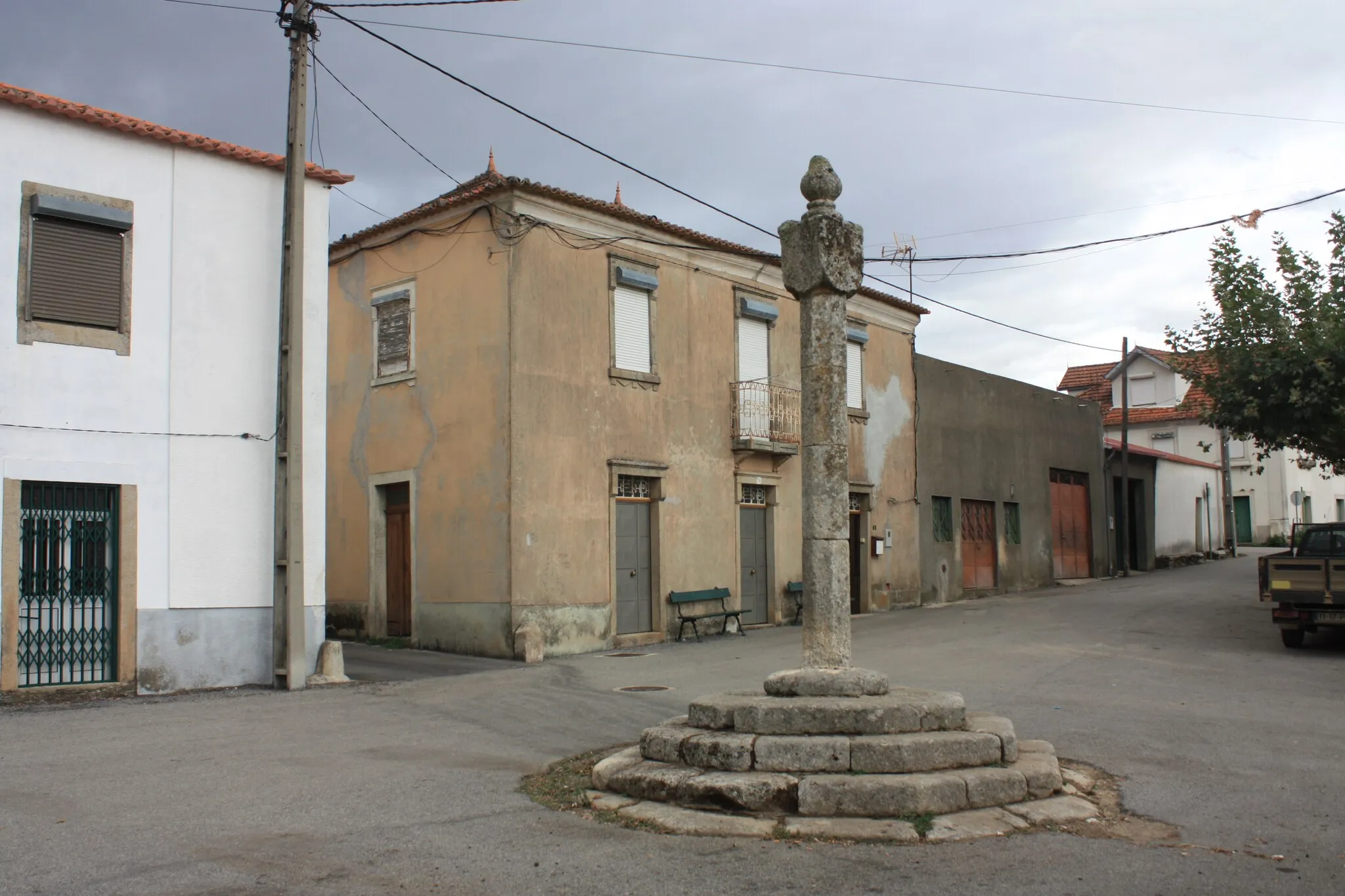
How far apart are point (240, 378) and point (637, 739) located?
21.9 feet

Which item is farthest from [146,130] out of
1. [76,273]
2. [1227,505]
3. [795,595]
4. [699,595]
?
[1227,505]

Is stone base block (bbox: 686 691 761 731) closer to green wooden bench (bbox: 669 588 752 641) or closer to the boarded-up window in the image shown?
green wooden bench (bbox: 669 588 752 641)

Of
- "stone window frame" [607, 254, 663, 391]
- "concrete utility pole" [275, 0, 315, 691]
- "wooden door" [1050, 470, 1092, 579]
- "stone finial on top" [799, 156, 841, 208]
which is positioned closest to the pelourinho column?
"stone finial on top" [799, 156, 841, 208]

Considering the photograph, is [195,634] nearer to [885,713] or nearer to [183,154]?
[183,154]

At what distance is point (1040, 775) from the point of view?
6.48m

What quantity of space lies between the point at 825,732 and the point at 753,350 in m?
13.6

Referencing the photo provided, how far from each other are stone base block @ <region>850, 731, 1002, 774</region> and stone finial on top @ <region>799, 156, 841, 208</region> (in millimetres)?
3723

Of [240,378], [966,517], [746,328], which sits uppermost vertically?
[746,328]

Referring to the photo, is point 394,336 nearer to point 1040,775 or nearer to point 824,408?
point 824,408

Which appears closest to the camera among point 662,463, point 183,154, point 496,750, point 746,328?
point 496,750

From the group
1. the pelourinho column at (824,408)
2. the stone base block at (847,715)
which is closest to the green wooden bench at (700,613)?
the pelourinho column at (824,408)

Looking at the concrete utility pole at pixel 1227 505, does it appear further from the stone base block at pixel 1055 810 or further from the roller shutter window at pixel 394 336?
the stone base block at pixel 1055 810

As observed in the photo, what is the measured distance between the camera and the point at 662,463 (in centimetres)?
1753

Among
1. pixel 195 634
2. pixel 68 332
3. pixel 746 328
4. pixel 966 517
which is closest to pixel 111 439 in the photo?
pixel 68 332
